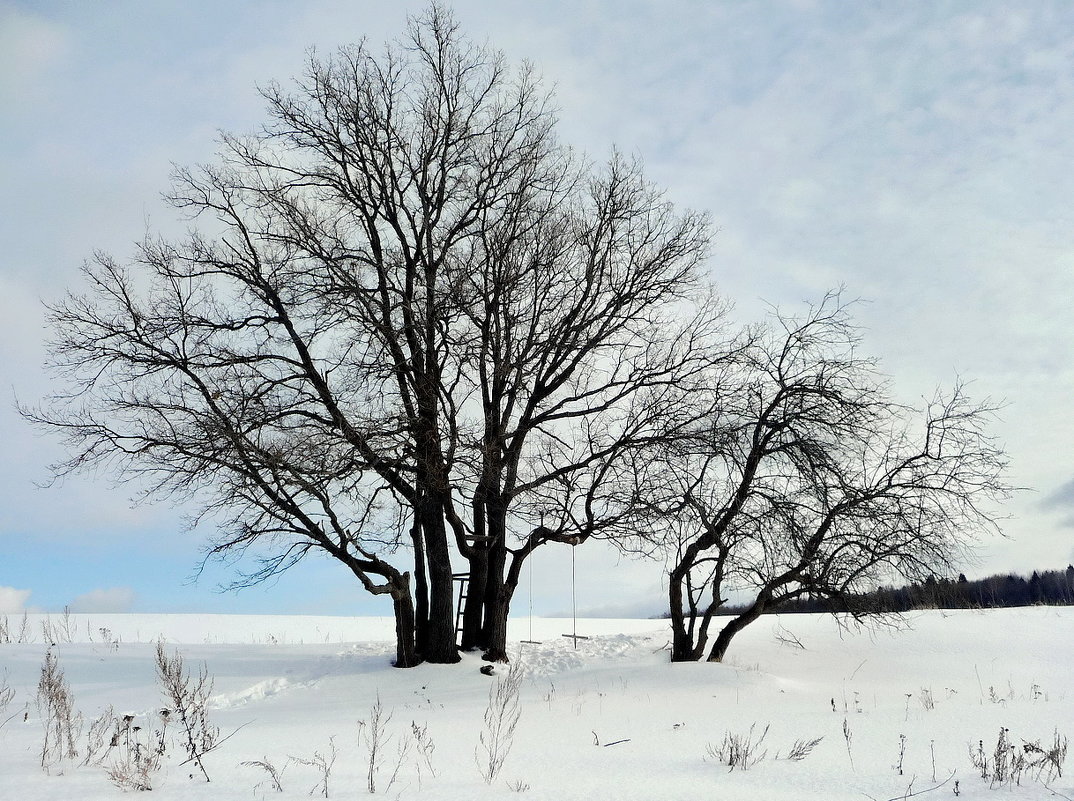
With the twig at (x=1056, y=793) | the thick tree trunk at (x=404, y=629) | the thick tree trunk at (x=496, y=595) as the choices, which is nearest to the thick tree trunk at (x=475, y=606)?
the thick tree trunk at (x=496, y=595)

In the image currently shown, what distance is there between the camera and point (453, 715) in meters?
9.20

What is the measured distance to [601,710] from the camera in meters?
9.34

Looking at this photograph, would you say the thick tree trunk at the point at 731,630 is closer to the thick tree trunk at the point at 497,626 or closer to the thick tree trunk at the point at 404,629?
the thick tree trunk at the point at 497,626

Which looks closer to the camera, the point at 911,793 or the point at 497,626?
the point at 911,793

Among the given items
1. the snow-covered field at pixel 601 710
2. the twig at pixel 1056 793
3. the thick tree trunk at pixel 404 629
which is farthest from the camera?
the thick tree trunk at pixel 404 629

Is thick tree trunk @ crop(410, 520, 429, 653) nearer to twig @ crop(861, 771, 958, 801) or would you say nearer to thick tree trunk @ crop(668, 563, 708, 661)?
thick tree trunk @ crop(668, 563, 708, 661)

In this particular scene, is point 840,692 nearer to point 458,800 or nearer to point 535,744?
point 535,744

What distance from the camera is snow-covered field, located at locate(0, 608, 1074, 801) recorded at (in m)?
5.30

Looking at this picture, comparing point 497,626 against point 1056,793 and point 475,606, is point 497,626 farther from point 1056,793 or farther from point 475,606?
point 1056,793

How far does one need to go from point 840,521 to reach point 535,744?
7422mm

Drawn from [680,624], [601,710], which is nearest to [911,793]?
[601,710]

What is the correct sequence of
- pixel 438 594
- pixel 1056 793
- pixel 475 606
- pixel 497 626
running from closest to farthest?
pixel 1056 793, pixel 438 594, pixel 497 626, pixel 475 606

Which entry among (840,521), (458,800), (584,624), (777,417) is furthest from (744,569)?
(584,624)

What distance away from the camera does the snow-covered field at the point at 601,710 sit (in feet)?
17.4
